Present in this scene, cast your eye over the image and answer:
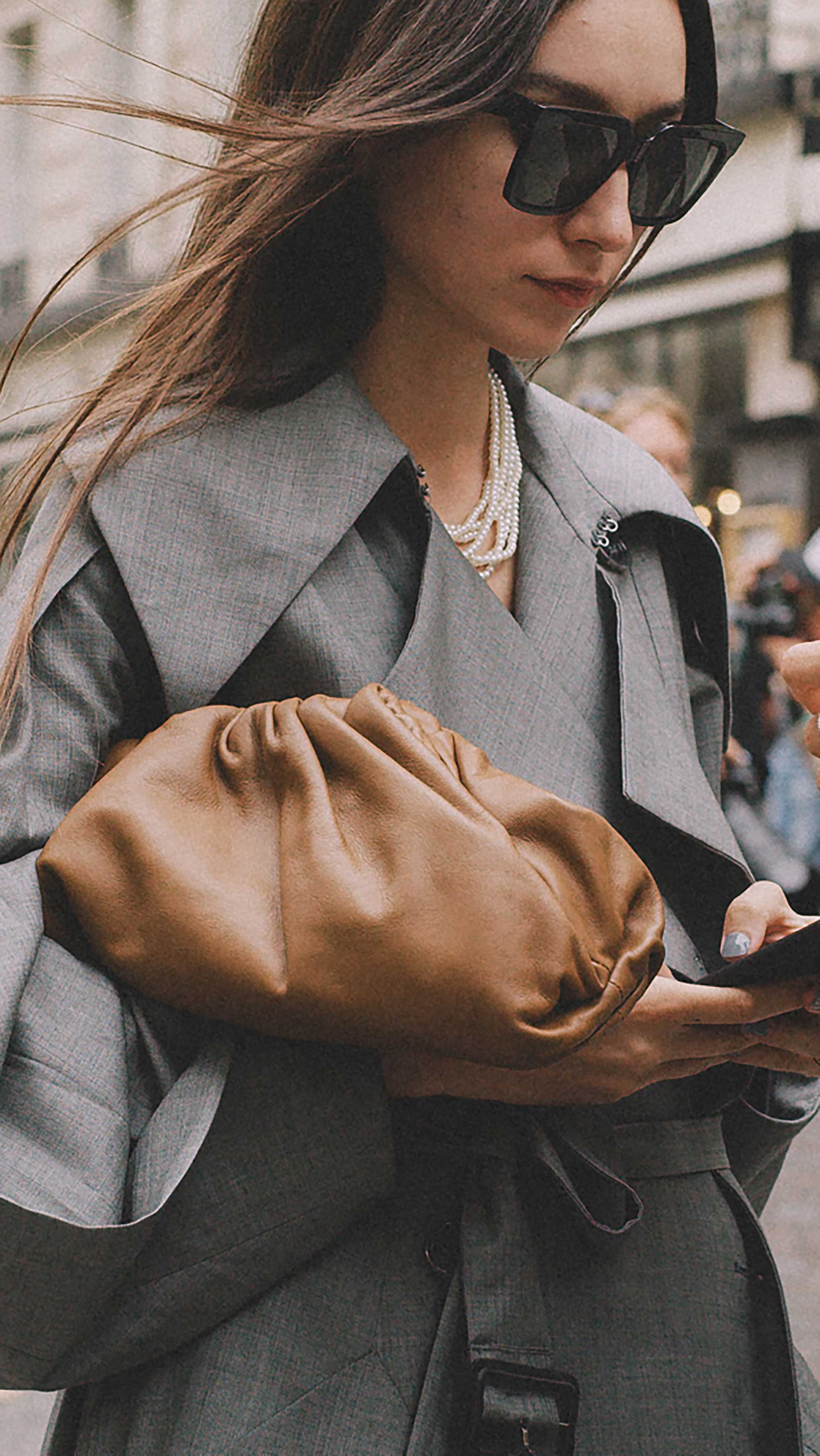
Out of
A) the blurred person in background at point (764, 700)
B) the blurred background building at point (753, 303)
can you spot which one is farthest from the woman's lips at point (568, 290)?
the blurred background building at point (753, 303)

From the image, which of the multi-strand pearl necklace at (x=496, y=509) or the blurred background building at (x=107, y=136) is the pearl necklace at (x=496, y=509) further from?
the blurred background building at (x=107, y=136)

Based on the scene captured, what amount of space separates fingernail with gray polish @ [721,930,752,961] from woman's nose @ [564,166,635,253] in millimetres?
612

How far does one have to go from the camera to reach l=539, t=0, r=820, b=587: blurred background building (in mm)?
12859

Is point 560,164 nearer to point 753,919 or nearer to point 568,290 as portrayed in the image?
point 568,290

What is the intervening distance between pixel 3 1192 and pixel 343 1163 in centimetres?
27

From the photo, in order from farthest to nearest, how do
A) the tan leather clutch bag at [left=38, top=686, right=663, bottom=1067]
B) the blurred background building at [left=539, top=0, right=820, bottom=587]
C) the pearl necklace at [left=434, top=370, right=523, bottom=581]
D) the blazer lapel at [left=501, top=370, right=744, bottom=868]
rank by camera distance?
the blurred background building at [left=539, top=0, right=820, bottom=587]
the pearl necklace at [left=434, top=370, right=523, bottom=581]
the blazer lapel at [left=501, top=370, right=744, bottom=868]
the tan leather clutch bag at [left=38, top=686, right=663, bottom=1067]

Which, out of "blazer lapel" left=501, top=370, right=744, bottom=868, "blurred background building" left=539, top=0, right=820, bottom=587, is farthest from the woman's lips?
"blurred background building" left=539, top=0, right=820, bottom=587

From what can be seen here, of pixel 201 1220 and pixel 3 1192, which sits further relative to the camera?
pixel 201 1220

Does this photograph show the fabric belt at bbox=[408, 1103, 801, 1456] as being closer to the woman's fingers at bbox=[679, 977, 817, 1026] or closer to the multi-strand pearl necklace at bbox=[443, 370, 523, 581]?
the woman's fingers at bbox=[679, 977, 817, 1026]

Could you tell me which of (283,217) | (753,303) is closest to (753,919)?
(283,217)

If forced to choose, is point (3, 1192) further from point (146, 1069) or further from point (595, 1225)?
point (595, 1225)

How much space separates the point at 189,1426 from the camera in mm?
1192

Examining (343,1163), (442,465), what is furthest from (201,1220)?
(442,465)

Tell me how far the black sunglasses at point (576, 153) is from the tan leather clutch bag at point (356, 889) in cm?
46
